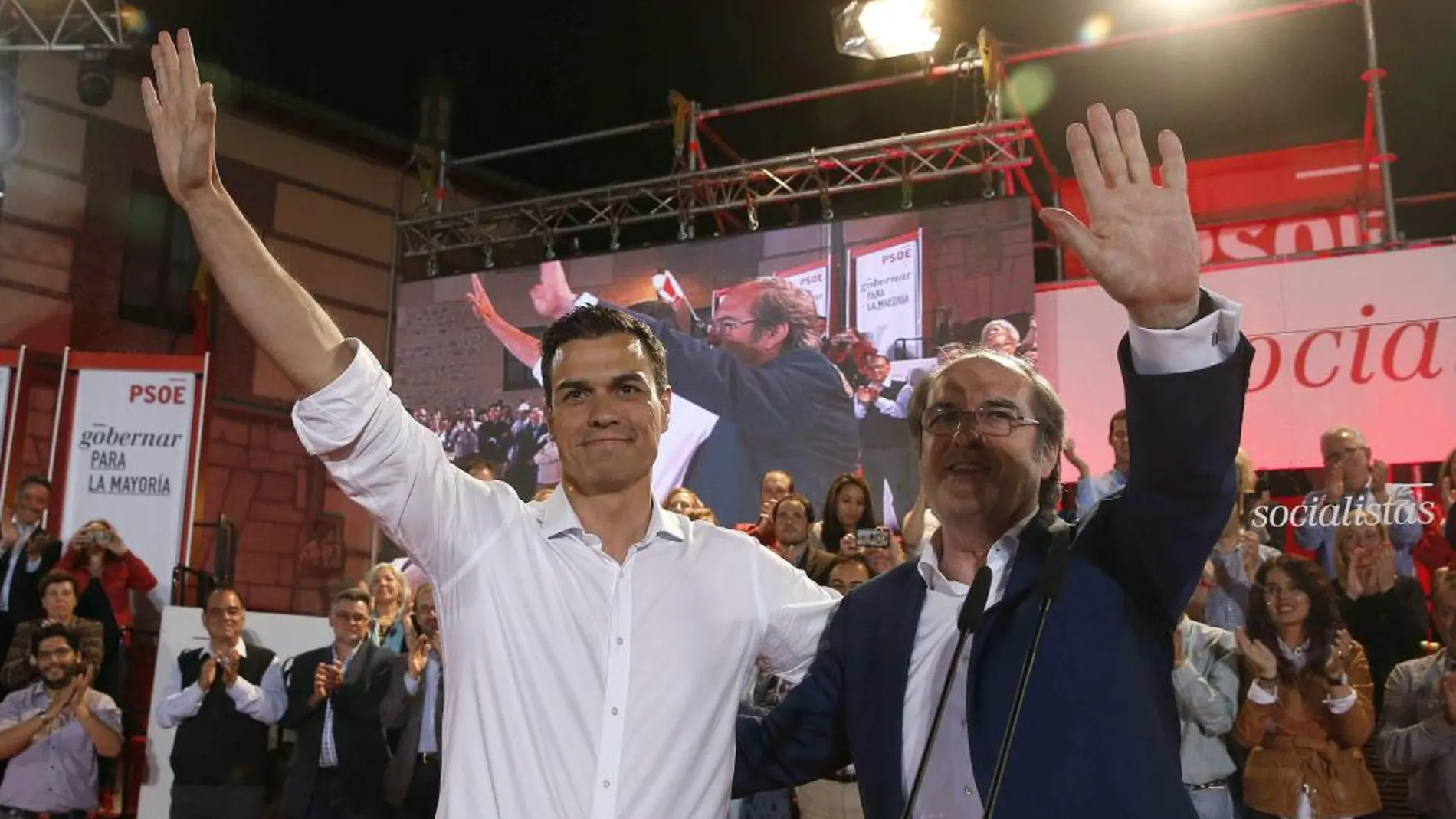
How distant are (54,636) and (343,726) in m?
1.88

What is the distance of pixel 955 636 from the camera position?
84.2 inches

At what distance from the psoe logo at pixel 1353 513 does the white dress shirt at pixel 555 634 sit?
4987 millimetres

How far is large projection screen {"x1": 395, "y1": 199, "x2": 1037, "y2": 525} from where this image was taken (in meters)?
9.05

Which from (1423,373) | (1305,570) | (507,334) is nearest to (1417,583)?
(1305,570)

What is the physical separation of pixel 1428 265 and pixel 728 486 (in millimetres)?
4978

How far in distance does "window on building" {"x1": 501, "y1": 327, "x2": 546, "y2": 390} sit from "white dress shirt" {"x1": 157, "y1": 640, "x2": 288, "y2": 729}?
163 inches

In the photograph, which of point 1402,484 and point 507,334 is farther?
point 507,334

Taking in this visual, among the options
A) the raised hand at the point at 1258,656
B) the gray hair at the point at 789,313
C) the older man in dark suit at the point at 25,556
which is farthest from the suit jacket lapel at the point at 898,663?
the gray hair at the point at 789,313

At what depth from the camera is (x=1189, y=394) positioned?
5.64ft

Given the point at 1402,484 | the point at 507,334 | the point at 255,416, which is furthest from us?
the point at 255,416

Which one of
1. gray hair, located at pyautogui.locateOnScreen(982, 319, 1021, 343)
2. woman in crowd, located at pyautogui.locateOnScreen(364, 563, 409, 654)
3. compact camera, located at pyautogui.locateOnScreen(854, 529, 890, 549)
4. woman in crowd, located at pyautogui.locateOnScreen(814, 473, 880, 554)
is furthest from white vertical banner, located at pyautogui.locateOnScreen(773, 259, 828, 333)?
woman in crowd, located at pyautogui.locateOnScreen(364, 563, 409, 654)

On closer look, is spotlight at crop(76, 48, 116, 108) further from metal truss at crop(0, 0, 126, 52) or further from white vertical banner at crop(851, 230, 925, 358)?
white vertical banner at crop(851, 230, 925, 358)

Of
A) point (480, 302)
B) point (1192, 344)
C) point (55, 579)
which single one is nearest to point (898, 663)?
point (1192, 344)

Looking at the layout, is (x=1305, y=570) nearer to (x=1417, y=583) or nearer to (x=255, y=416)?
(x=1417, y=583)
